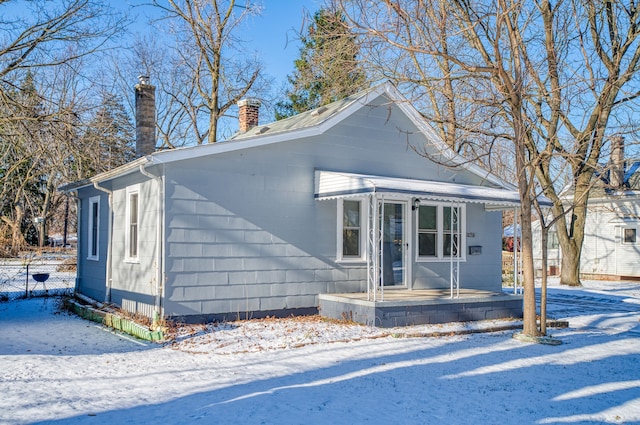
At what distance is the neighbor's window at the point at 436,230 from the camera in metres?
13.5

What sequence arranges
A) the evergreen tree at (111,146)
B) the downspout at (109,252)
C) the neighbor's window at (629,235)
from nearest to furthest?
the downspout at (109,252) < the evergreen tree at (111,146) < the neighbor's window at (629,235)

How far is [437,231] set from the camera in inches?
538

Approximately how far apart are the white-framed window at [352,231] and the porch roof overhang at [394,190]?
0.75m

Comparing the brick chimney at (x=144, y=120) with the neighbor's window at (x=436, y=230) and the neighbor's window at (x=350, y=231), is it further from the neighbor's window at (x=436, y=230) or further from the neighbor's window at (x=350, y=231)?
the neighbor's window at (x=436, y=230)

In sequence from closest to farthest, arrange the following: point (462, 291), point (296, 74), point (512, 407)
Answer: point (512, 407) < point (462, 291) < point (296, 74)

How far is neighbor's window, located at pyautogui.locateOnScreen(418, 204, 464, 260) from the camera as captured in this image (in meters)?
13.5

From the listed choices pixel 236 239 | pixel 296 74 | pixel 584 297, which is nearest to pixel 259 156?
pixel 236 239

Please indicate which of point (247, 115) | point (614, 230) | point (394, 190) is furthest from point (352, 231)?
point (614, 230)

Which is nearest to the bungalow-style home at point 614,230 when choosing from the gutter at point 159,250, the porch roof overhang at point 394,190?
the porch roof overhang at point 394,190

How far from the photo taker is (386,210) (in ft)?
42.4

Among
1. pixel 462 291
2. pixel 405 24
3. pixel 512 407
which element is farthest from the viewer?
pixel 462 291

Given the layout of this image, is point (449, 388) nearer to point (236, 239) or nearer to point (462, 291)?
point (236, 239)

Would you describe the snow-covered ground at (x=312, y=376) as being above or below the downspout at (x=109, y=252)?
below

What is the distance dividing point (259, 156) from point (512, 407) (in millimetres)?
6930
